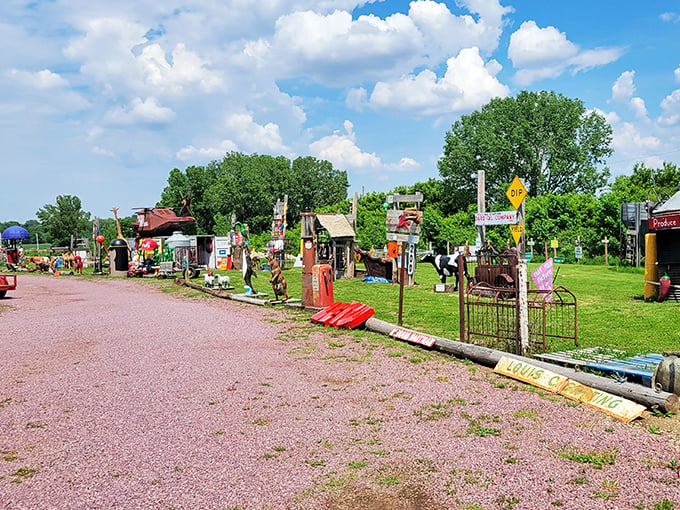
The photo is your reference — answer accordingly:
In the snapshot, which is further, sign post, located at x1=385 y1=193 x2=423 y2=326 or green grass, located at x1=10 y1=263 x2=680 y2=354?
sign post, located at x1=385 y1=193 x2=423 y2=326

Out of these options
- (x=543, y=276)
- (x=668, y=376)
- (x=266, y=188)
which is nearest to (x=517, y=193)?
(x=543, y=276)

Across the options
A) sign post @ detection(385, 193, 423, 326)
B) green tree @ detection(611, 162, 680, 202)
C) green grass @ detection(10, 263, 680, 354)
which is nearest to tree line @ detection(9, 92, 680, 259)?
green tree @ detection(611, 162, 680, 202)

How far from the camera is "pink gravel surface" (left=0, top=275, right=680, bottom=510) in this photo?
4730 mm

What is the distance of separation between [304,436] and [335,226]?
2102cm

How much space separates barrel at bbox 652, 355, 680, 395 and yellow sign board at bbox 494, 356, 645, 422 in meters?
0.54

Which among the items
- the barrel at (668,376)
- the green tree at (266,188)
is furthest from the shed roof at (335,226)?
the green tree at (266,188)

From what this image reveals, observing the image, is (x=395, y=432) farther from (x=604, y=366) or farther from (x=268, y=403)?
(x=604, y=366)

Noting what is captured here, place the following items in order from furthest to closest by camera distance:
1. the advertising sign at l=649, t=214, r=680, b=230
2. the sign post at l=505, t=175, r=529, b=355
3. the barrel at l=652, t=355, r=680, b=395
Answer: the advertising sign at l=649, t=214, r=680, b=230 < the sign post at l=505, t=175, r=529, b=355 < the barrel at l=652, t=355, r=680, b=395

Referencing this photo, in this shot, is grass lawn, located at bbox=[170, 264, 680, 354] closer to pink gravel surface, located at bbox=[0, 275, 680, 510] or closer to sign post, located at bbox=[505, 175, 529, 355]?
sign post, located at bbox=[505, 175, 529, 355]

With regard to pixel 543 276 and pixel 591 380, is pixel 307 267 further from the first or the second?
pixel 591 380

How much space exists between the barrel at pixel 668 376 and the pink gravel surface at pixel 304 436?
1.01m

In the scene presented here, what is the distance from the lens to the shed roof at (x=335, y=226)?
26.4 m

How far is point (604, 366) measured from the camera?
7.75 meters

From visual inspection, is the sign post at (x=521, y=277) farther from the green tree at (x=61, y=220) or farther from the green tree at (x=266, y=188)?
the green tree at (x=61, y=220)
